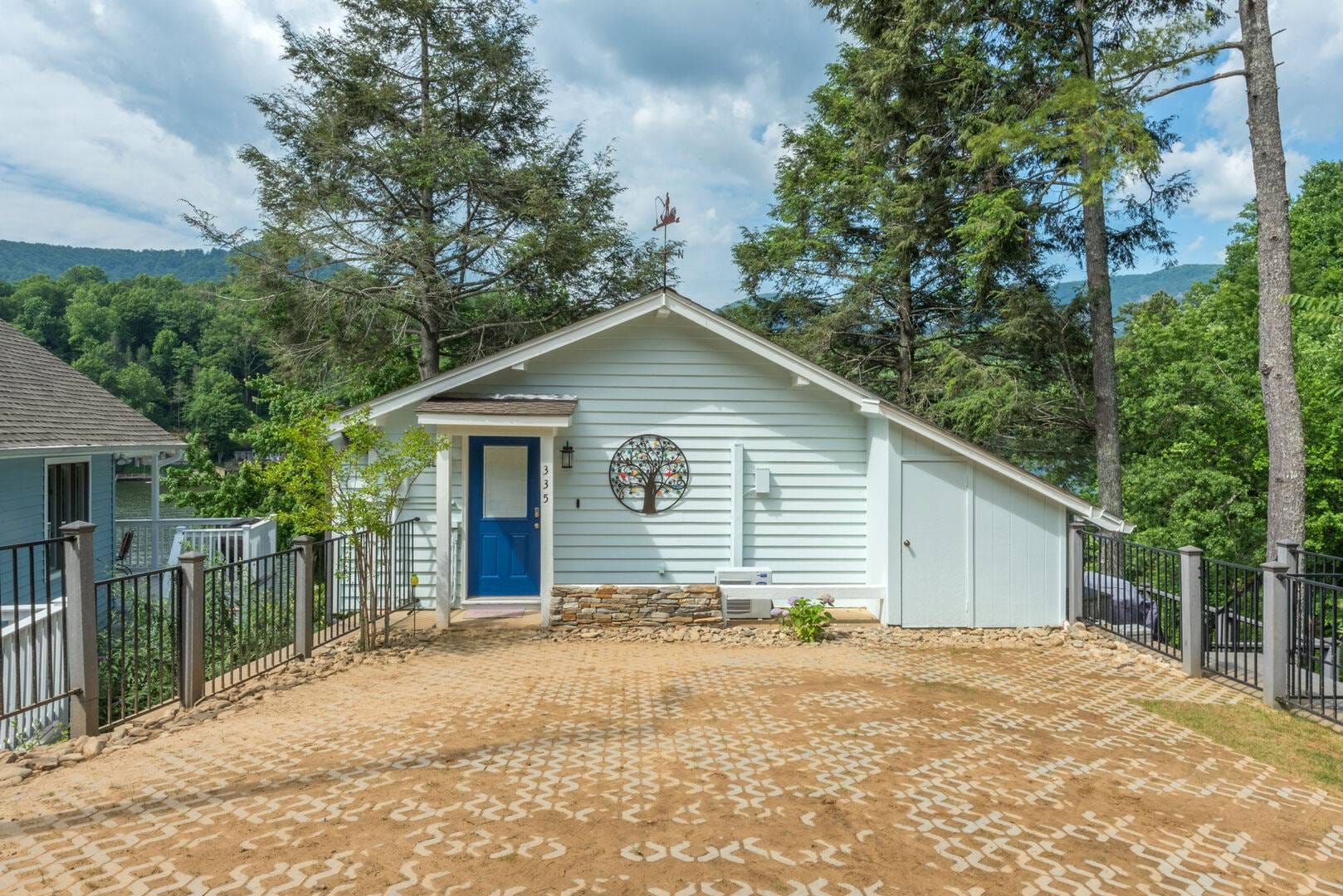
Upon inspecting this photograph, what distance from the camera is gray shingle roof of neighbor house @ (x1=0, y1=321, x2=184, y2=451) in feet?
33.2

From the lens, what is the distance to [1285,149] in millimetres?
9820

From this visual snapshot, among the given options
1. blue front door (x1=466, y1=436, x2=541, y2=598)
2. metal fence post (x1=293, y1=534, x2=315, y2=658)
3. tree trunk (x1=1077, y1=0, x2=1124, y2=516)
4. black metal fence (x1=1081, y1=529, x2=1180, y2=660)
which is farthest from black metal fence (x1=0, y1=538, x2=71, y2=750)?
tree trunk (x1=1077, y1=0, x2=1124, y2=516)

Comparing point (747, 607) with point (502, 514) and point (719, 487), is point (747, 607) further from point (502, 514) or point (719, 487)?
point (502, 514)

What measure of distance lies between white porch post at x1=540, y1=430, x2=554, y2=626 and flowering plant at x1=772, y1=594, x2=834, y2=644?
2.92 meters

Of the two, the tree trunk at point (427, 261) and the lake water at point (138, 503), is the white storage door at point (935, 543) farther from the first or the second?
the lake water at point (138, 503)

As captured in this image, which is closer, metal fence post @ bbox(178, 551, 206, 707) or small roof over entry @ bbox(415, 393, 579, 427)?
metal fence post @ bbox(178, 551, 206, 707)

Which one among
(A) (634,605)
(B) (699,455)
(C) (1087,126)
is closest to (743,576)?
(A) (634,605)

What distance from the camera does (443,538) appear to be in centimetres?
838

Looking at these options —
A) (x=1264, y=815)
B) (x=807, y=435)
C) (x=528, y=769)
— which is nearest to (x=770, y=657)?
(x=807, y=435)

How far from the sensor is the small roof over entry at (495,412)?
27.1 feet

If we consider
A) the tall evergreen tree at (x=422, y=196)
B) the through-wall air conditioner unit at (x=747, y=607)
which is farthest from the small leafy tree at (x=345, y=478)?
the tall evergreen tree at (x=422, y=196)

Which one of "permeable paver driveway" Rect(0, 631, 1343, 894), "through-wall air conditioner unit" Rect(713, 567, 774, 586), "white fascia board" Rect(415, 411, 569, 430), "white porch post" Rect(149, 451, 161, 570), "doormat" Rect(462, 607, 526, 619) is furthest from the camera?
"white porch post" Rect(149, 451, 161, 570)

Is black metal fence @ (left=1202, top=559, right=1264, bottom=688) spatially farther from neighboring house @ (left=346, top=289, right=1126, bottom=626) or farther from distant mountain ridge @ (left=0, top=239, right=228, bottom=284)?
distant mountain ridge @ (left=0, top=239, right=228, bottom=284)

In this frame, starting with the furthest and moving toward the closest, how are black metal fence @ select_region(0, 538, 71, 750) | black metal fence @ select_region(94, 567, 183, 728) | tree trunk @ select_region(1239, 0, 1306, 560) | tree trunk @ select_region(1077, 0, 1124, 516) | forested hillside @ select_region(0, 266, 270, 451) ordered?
1. forested hillside @ select_region(0, 266, 270, 451)
2. tree trunk @ select_region(1077, 0, 1124, 516)
3. tree trunk @ select_region(1239, 0, 1306, 560)
4. black metal fence @ select_region(94, 567, 183, 728)
5. black metal fence @ select_region(0, 538, 71, 750)
